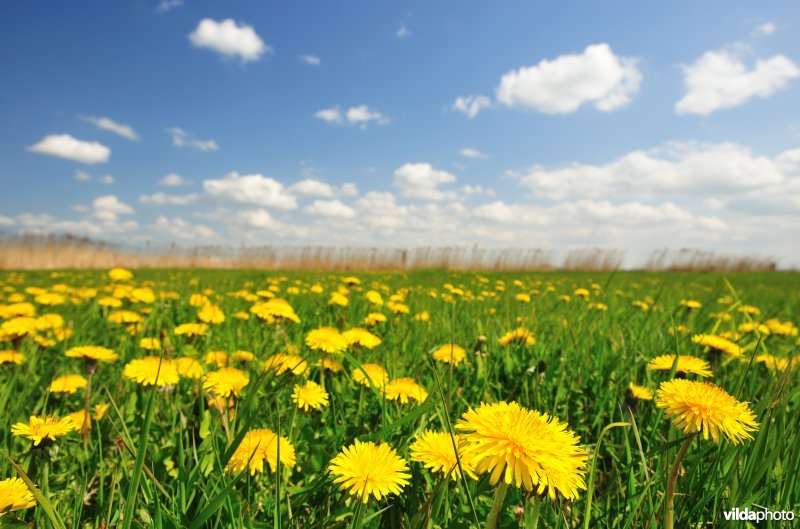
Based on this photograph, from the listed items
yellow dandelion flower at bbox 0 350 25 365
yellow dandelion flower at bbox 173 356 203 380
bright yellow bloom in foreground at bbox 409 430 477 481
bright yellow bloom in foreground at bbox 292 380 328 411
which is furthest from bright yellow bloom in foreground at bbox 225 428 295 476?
yellow dandelion flower at bbox 0 350 25 365

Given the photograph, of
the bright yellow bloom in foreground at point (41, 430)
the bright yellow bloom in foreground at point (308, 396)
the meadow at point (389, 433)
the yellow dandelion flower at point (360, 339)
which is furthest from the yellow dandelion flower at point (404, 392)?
the bright yellow bloom in foreground at point (41, 430)

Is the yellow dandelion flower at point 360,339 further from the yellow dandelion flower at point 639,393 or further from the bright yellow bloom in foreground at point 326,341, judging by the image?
the yellow dandelion flower at point 639,393

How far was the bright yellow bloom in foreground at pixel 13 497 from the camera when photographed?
2.11ft

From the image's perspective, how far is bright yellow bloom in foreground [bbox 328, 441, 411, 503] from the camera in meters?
0.73

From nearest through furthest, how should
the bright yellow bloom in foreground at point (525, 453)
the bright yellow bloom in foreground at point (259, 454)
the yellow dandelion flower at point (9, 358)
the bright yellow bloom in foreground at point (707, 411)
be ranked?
the bright yellow bloom in foreground at point (525, 453)
the bright yellow bloom in foreground at point (707, 411)
the bright yellow bloom in foreground at point (259, 454)
the yellow dandelion flower at point (9, 358)

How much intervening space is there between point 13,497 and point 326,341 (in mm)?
869

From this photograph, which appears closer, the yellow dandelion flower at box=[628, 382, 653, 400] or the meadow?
the meadow

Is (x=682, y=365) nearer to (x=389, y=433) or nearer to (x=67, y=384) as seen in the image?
(x=389, y=433)

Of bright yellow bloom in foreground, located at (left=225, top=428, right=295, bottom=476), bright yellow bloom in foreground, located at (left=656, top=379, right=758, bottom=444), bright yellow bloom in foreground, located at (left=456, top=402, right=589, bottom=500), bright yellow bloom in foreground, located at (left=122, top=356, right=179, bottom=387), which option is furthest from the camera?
A: bright yellow bloom in foreground, located at (left=122, top=356, right=179, bottom=387)

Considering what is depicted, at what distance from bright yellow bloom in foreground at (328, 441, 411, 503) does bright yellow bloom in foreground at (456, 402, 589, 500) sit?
174mm

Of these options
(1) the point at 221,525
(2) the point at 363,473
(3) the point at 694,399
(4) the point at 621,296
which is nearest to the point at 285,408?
(1) the point at 221,525

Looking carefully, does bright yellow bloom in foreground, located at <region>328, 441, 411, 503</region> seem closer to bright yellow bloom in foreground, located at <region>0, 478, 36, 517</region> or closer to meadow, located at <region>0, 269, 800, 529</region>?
meadow, located at <region>0, 269, 800, 529</region>

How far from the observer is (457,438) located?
0.84 meters

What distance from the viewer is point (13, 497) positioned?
66 centimetres
